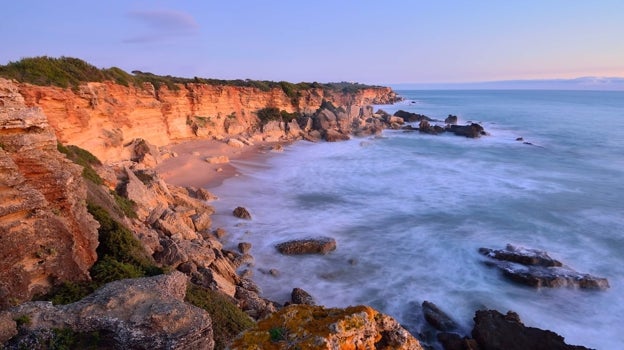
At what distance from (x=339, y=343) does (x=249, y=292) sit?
8743 mm

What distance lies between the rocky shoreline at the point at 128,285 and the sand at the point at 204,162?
821 centimetres

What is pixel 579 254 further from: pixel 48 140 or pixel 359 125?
pixel 359 125

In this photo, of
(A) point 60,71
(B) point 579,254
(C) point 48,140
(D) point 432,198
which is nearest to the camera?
(C) point 48,140

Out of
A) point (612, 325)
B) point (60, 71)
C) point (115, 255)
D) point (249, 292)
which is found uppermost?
point (60, 71)

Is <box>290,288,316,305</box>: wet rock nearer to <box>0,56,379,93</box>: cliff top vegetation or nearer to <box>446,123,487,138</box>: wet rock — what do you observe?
<box>0,56,379,93</box>: cliff top vegetation

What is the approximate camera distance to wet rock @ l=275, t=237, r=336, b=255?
1497cm

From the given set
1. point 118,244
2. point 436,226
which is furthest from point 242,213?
point 118,244

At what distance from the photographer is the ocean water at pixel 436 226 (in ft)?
40.2

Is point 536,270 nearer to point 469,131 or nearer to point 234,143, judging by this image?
point 234,143

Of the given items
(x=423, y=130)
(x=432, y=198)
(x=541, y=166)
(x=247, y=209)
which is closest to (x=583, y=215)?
(x=432, y=198)

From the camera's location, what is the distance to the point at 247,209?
63.0 ft

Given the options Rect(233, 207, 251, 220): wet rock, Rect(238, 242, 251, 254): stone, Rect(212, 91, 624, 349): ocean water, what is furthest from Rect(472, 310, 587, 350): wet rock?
Rect(233, 207, 251, 220): wet rock

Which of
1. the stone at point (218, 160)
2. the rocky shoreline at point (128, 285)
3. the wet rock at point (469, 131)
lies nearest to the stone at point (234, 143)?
the stone at point (218, 160)

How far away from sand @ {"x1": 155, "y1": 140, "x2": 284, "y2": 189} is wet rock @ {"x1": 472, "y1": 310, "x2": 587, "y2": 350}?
16216 mm
